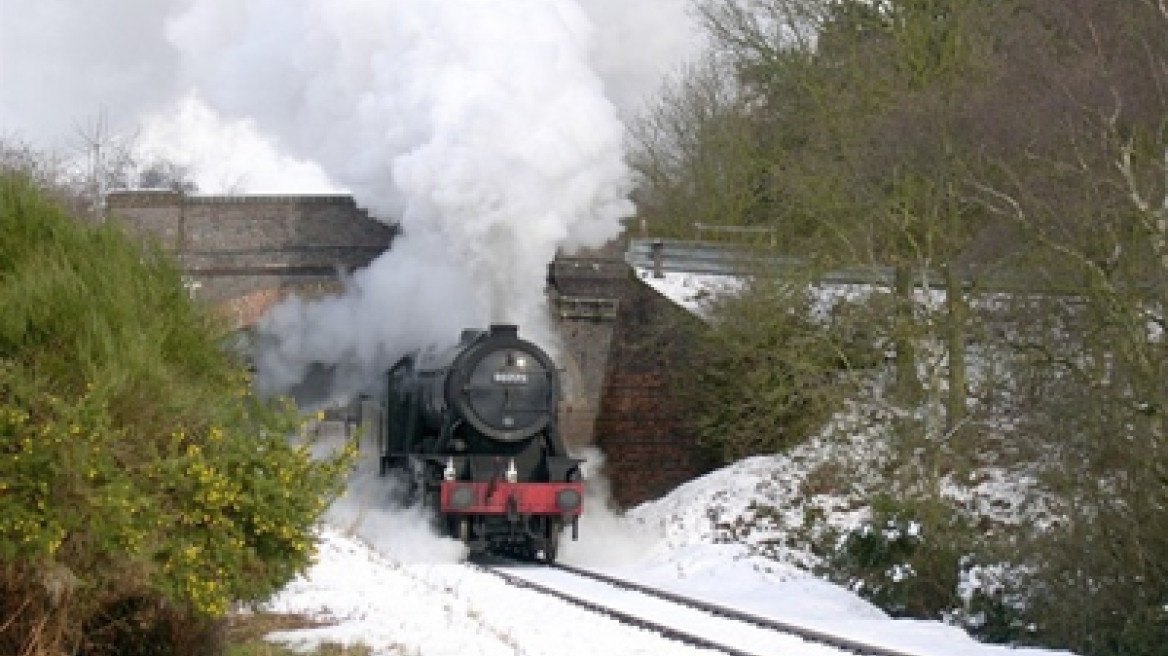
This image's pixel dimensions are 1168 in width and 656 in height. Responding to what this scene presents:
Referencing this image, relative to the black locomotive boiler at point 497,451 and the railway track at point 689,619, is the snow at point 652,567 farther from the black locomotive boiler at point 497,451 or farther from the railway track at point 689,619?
the black locomotive boiler at point 497,451

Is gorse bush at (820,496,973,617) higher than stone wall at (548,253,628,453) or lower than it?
lower

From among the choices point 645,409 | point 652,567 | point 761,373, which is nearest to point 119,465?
point 652,567

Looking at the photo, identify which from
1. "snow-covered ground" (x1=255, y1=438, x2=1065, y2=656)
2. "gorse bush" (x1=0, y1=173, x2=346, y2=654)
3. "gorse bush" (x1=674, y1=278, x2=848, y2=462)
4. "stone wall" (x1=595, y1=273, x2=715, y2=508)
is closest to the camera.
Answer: "gorse bush" (x1=0, y1=173, x2=346, y2=654)

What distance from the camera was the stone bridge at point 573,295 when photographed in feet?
88.8

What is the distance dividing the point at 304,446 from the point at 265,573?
707 mm

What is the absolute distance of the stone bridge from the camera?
27.1 metres

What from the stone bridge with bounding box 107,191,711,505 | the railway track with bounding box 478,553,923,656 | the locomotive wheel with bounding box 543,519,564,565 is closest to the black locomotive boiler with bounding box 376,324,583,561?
the locomotive wheel with bounding box 543,519,564,565

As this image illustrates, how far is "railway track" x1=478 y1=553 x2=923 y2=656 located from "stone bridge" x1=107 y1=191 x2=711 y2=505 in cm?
813

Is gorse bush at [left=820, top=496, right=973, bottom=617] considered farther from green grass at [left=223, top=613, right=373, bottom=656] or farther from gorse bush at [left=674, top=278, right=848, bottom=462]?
green grass at [left=223, top=613, right=373, bottom=656]

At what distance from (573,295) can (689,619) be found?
44.4 ft

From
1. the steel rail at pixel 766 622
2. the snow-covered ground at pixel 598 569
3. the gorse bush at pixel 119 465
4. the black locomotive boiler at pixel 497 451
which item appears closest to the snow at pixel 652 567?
the snow-covered ground at pixel 598 569

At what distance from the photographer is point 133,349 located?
26.5 ft

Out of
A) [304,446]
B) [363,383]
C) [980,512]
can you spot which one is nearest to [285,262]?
[363,383]

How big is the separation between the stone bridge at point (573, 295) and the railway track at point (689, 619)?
813 cm
